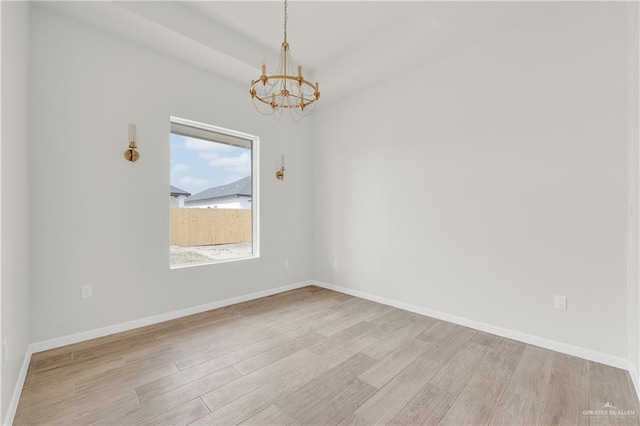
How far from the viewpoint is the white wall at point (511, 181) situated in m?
2.26

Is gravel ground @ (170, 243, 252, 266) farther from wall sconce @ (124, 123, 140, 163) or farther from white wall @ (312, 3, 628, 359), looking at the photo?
white wall @ (312, 3, 628, 359)

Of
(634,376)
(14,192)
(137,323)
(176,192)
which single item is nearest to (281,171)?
(176,192)

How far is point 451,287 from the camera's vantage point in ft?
10.2

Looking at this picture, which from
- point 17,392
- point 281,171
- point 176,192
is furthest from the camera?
point 281,171

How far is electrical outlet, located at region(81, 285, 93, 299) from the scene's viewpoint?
8.61 feet

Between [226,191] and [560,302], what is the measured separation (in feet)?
12.1

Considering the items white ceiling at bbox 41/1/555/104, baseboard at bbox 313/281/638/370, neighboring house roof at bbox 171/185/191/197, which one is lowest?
baseboard at bbox 313/281/638/370

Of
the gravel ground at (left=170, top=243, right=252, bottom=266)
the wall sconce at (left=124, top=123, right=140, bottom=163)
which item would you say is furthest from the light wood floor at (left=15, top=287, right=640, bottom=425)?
the wall sconce at (left=124, top=123, right=140, bottom=163)

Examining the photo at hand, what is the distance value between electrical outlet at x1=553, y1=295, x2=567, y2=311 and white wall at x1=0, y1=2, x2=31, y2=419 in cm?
376

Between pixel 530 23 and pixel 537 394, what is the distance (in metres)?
2.98

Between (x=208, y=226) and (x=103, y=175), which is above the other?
(x=103, y=175)

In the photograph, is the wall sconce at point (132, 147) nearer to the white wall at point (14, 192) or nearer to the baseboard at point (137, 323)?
the white wall at point (14, 192)

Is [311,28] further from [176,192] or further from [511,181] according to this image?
[511,181]

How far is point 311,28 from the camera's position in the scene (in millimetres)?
3084
